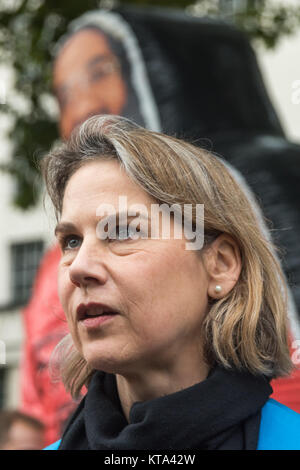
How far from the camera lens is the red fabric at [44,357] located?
11.3 feet

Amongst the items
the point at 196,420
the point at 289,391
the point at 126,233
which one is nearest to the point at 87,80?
the point at 289,391

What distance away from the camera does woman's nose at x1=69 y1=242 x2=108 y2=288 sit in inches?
55.0

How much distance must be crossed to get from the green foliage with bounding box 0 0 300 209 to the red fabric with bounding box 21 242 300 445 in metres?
1.86

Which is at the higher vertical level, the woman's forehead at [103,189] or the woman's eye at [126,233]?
the woman's forehead at [103,189]

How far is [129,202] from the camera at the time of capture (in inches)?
57.8

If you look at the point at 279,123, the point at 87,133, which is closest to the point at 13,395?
the point at 279,123

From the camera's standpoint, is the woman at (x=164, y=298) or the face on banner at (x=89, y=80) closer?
the woman at (x=164, y=298)

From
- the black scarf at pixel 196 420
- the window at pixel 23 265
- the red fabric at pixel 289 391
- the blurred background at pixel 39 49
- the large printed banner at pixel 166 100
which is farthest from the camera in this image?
the window at pixel 23 265

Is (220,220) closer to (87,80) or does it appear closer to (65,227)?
(65,227)

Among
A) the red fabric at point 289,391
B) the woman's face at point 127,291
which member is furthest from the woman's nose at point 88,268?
the red fabric at point 289,391

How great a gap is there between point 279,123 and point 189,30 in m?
0.62

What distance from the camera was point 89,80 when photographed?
3578mm

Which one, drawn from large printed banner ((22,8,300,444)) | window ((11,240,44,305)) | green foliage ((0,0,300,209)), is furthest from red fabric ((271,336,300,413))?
window ((11,240,44,305))

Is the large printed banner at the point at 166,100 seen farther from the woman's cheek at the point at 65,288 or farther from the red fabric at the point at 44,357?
the woman's cheek at the point at 65,288
